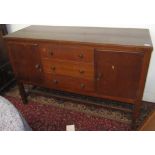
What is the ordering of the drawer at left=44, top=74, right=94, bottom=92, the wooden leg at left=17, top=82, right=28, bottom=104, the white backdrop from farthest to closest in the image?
the wooden leg at left=17, top=82, right=28, bottom=104
the drawer at left=44, top=74, right=94, bottom=92
the white backdrop

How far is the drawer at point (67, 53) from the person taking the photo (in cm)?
150

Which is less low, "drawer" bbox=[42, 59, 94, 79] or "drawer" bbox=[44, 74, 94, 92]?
"drawer" bbox=[42, 59, 94, 79]

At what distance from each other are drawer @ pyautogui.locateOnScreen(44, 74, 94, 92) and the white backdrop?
59cm

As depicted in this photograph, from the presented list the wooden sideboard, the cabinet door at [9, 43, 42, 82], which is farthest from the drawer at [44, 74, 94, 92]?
the cabinet door at [9, 43, 42, 82]

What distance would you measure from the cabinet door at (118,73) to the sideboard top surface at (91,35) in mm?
101

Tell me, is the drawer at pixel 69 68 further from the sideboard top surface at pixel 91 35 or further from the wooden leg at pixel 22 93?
the wooden leg at pixel 22 93

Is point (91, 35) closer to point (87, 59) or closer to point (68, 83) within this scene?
point (87, 59)

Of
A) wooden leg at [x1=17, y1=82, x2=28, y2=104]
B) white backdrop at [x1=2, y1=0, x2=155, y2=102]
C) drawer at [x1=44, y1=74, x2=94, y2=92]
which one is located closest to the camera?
white backdrop at [x1=2, y1=0, x2=155, y2=102]

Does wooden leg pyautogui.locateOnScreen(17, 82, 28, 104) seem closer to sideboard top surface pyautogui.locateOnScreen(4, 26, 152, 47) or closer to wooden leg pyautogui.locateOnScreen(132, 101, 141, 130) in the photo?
sideboard top surface pyautogui.locateOnScreen(4, 26, 152, 47)

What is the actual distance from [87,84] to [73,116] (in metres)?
0.49

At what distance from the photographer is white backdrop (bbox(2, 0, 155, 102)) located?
4.46ft

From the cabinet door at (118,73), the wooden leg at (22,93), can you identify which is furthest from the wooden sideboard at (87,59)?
the wooden leg at (22,93)

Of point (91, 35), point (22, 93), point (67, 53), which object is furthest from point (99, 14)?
point (22, 93)
